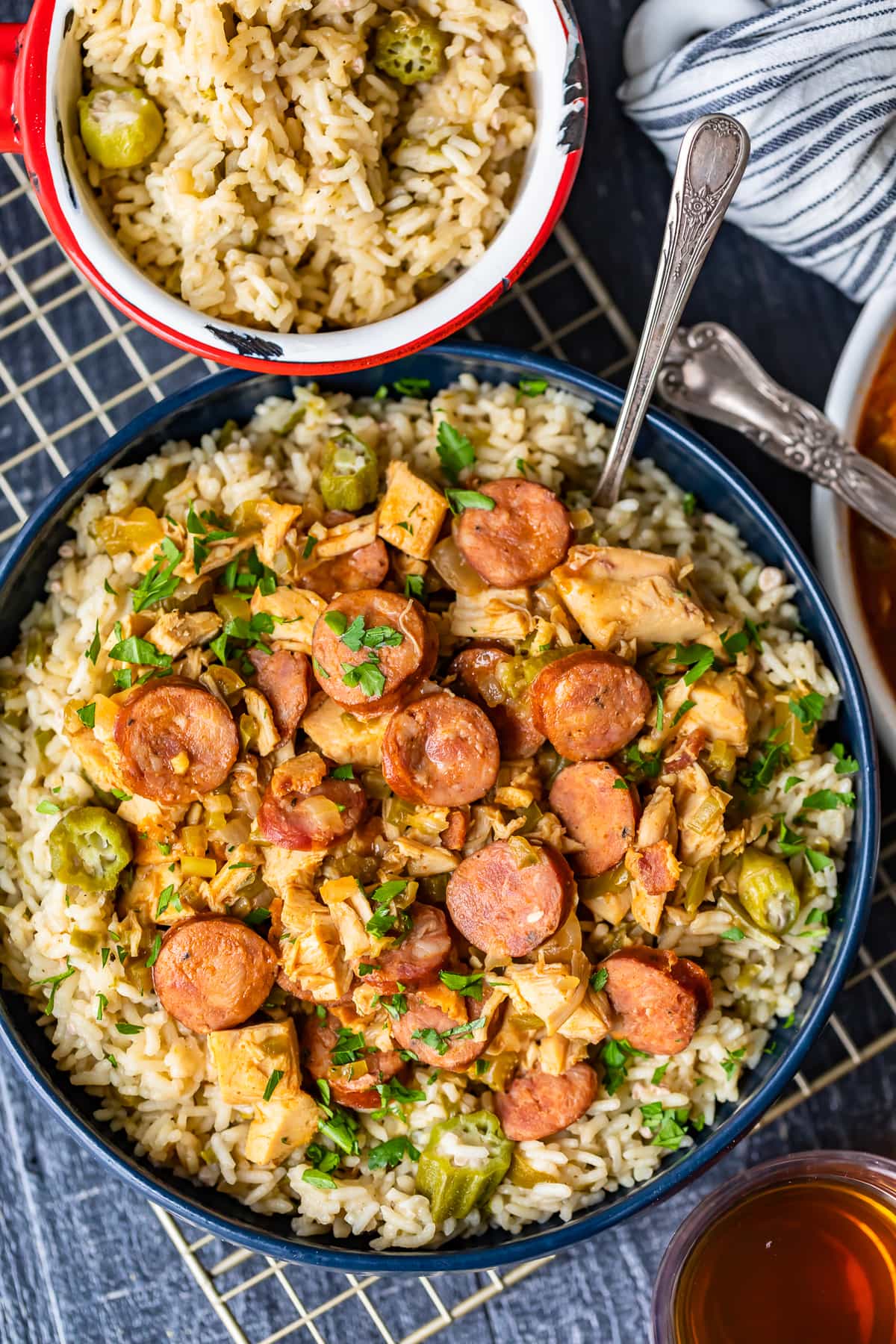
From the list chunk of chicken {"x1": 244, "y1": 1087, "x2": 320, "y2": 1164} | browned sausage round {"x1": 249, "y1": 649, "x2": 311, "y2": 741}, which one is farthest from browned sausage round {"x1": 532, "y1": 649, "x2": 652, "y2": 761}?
chunk of chicken {"x1": 244, "y1": 1087, "x2": 320, "y2": 1164}

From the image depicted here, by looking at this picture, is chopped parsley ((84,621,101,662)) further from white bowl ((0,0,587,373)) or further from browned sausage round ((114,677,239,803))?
white bowl ((0,0,587,373))

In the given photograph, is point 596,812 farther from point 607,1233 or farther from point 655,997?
point 607,1233

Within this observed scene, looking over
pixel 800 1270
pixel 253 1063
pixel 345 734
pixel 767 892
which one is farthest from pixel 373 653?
pixel 800 1270

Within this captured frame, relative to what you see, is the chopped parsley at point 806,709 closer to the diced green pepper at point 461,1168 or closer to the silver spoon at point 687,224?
the silver spoon at point 687,224

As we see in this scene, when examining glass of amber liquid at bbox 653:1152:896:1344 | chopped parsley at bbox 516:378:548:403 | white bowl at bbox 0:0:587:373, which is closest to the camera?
white bowl at bbox 0:0:587:373

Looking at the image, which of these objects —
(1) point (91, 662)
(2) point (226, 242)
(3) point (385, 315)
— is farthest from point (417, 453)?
(1) point (91, 662)

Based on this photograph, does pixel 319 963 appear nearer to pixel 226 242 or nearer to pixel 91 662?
pixel 91 662

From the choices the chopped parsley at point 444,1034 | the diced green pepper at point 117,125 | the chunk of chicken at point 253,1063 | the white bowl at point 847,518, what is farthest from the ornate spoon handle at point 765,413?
the chunk of chicken at point 253,1063
